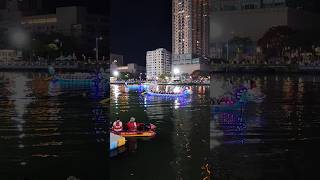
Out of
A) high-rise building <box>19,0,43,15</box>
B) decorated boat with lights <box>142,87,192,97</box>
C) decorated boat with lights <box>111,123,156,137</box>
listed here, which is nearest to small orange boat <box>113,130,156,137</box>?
decorated boat with lights <box>111,123,156,137</box>

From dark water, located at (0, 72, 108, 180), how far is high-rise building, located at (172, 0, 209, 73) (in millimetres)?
1125

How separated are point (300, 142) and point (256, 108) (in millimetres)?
624

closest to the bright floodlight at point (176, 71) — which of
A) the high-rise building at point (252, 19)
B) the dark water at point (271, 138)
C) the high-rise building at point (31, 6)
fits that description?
the high-rise building at point (252, 19)

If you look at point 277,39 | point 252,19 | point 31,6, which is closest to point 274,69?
point 277,39

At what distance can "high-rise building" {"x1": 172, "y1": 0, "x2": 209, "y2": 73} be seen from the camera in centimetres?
502

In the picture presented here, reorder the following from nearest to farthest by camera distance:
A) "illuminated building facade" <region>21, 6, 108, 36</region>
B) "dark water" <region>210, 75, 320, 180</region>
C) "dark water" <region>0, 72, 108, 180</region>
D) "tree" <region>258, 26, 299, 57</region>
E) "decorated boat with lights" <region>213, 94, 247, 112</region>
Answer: "dark water" <region>0, 72, 108, 180</region> → "dark water" <region>210, 75, 320, 180</region> → "decorated boat with lights" <region>213, 94, 247, 112</region> → "illuminated building facade" <region>21, 6, 108, 36</region> → "tree" <region>258, 26, 299, 57</region>

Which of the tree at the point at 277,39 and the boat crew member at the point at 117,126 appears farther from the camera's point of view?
the tree at the point at 277,39

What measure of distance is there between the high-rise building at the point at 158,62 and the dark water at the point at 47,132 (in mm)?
763

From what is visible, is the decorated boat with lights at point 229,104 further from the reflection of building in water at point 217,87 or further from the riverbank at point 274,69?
the riverbank at point 274,69

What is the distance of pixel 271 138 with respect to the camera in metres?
4.56

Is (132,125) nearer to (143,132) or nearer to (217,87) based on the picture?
(143,132)

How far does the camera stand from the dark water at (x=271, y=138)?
4.34 m

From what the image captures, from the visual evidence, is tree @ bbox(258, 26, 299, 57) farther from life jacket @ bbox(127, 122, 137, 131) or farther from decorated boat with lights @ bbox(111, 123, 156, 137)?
life jacket @ bbox(127, 122, 137, 131)

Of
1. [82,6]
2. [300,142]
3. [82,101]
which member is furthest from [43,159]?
[300,142]
